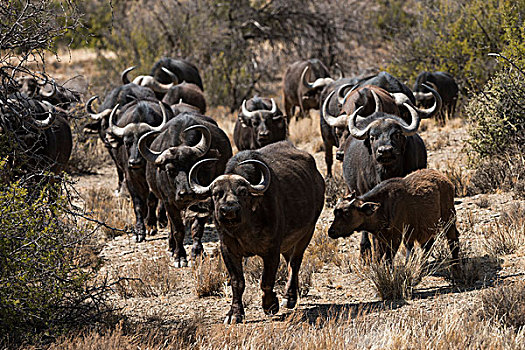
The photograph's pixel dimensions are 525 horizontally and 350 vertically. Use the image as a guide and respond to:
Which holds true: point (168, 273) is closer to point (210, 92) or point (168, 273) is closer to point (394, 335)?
point (394, 335)

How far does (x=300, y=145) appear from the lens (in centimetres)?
1738

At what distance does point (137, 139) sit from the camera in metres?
10.6

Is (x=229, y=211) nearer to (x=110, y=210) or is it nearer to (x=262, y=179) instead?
(x=262, y=179)

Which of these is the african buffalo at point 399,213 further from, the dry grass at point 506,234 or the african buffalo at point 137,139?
the african buffalo at point 137,139

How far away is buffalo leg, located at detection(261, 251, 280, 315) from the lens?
680cm

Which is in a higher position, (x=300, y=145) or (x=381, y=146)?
(x=300, y=145)

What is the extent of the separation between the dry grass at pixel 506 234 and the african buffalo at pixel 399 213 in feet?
2.56

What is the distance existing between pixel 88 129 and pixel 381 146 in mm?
7069

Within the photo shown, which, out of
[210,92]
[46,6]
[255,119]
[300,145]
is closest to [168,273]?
[46,6]

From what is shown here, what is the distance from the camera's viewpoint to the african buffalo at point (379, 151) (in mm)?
8273

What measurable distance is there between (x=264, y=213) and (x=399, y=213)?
1.53m

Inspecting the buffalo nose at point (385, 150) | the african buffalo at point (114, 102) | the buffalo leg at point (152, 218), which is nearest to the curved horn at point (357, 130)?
the buffalo nose at point (385, 150)

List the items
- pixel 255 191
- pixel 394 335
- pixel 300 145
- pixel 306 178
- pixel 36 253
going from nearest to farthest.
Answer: pixel 394 335 < pixel 36 253 < pixel 255 191 < pixel 306 178 < pixel 300 145

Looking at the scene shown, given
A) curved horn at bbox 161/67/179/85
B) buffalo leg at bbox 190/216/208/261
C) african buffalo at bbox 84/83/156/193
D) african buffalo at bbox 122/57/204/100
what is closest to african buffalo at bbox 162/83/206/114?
african buffalo at bbox 122/57/204/100
